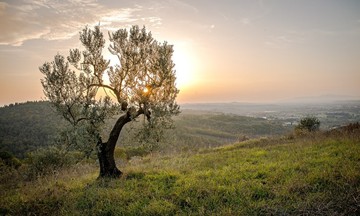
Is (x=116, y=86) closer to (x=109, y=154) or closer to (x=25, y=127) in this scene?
(x=109, y=154)

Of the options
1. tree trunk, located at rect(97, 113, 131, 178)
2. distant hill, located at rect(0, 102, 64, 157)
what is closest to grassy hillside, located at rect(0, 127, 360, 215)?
tree trunk, located at rect(97, 113, 131, 178)

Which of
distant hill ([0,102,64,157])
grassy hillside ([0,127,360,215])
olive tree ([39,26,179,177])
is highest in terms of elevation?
olive tree ([39,26,179,177])

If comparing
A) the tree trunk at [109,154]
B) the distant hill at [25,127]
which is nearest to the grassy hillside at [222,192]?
the tree trunk at [109,154]

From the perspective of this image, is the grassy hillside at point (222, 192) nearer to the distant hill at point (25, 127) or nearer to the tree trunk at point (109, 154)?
the tree trunk at point (109, 154)

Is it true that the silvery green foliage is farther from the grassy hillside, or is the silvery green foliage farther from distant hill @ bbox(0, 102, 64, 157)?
distant hill @ bbox(0, 102, 64, 157)

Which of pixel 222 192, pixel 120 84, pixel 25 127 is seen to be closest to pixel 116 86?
pixel 120 84

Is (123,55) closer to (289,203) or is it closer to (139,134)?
(139,134)

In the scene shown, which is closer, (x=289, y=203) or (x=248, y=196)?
(x=289, y=203)

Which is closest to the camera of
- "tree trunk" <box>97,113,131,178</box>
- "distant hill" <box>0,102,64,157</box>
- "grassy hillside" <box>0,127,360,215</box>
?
"grassy hillside" <box>0,127,360,215</box>

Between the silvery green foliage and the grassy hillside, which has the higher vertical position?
the silvery green foliage

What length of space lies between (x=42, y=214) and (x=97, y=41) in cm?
1042

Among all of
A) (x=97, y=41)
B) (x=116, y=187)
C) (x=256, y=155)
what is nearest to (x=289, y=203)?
(x=116, y=187)

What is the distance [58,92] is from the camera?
51.5 feet

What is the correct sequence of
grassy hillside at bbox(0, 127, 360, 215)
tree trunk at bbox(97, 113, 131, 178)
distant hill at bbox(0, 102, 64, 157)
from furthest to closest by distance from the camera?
distant hill at bbox(0, 102, 64, 157)
tree trunk at bbox(97, 113, 131, 178)
grassy hillside at bbox(0, 127, 360, 215)
